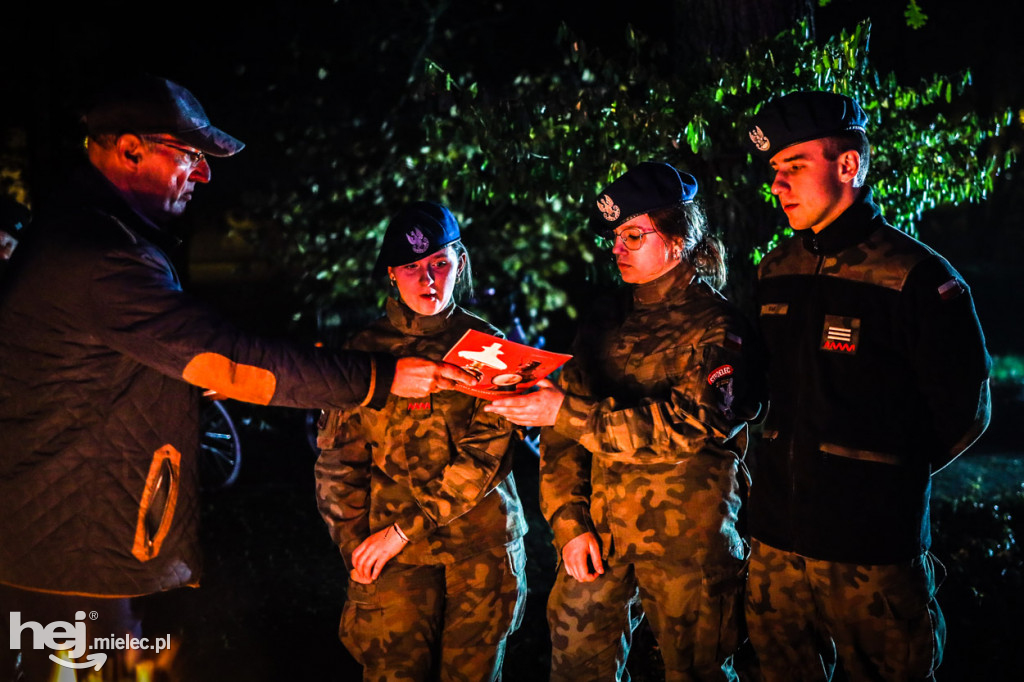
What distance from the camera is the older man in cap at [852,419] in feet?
9.30

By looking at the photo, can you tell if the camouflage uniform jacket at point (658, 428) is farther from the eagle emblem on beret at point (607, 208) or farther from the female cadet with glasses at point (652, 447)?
the eagle emblem on beret at point (607, 208)

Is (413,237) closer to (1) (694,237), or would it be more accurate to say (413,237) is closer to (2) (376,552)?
(1) (694,237)

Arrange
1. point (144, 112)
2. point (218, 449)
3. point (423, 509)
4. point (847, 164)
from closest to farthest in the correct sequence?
point (144, 112), point (847, 164), point (423, 509), point (218, 449)

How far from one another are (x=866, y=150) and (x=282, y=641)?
416 centimetres

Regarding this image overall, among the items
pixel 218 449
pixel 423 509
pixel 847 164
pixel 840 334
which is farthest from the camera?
pixel 218 449

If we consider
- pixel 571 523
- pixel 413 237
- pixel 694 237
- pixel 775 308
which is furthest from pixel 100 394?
pixel 775 308

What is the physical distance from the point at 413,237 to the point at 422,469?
85 centimetres

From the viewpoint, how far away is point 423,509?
123 inches

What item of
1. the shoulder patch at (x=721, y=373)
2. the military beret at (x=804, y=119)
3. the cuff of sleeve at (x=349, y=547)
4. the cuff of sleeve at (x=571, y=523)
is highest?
the military beret at (x=804, y=119)

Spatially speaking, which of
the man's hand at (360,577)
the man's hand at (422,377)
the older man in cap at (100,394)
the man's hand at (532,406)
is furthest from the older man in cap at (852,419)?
the older man in cap at (100,394)

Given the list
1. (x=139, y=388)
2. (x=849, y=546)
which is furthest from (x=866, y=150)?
(x=139, y=388)

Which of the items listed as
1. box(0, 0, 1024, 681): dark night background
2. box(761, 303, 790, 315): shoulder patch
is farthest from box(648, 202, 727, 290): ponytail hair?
box(0, 0, 1024, 681): dark night background

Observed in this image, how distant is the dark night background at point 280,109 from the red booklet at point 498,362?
2294 mm

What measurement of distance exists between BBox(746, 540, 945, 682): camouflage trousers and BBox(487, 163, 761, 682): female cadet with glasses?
0.45 ft
